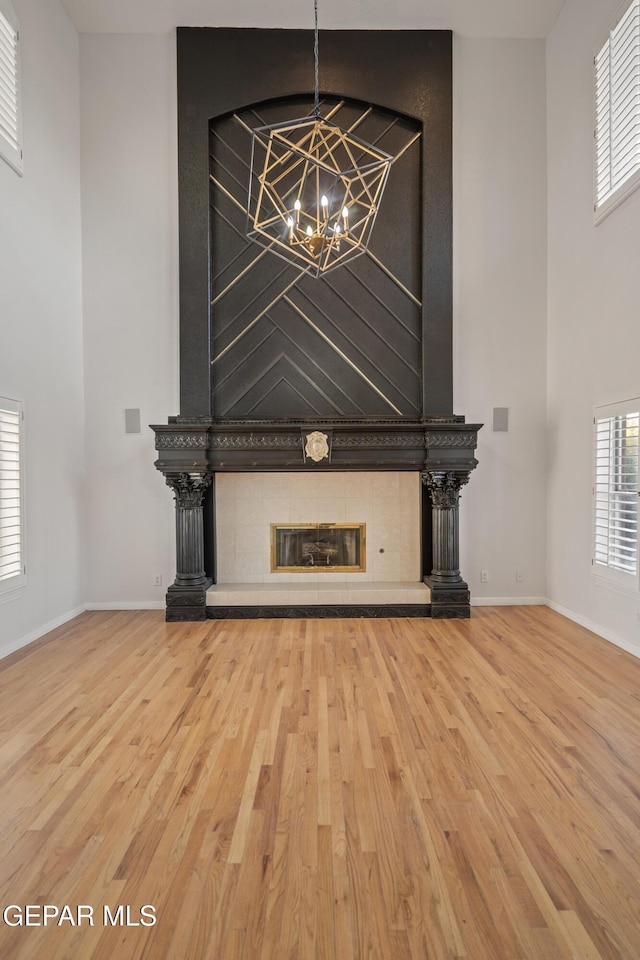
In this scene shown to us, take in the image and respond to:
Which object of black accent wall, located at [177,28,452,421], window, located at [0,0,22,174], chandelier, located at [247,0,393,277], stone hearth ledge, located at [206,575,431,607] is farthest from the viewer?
black accent wall, located at [177,28,452,421]

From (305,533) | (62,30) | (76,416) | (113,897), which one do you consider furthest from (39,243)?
(113,897)

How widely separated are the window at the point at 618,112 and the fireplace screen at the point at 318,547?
150 inches

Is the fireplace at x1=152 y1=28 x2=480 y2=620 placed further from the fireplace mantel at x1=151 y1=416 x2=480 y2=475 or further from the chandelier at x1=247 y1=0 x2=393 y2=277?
the chandelier at x1=247 y1=0 x2=393 y2=277

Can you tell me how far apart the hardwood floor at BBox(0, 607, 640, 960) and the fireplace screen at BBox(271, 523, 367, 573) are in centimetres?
196

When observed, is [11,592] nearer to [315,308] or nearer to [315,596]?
[315,596]

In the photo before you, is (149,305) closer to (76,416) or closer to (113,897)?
(76,416)

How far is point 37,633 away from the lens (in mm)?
5133

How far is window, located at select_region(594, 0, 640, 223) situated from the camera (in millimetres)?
4445

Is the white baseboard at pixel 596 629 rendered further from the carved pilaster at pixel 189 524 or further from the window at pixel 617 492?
the carved pilaster at pixel 189 524

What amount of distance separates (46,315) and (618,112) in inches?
205

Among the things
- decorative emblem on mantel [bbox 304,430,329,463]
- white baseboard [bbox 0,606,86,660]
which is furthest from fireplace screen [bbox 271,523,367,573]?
white baseboard [bbox 0,606,86,660]

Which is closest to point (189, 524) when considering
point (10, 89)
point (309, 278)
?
point (309, 278)

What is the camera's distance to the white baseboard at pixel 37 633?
4.62m

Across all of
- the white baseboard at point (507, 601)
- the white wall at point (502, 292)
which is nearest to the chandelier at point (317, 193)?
the white wall at point (502, 292)
